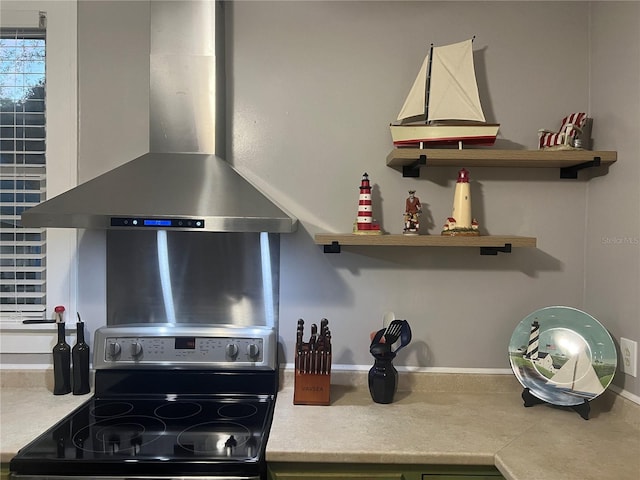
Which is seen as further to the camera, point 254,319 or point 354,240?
point 254,319

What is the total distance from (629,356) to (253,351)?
4.28 feet

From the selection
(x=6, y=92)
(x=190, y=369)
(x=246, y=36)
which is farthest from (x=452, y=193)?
(x=6, y=92)

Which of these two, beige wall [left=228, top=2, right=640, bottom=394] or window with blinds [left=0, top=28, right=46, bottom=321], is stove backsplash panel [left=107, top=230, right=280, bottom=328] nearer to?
beige wall [left=228, top=2, right=640, bottom=394]

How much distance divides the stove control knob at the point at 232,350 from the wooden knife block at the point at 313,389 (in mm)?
269

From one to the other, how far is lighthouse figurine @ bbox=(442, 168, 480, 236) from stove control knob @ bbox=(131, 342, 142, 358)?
123 cm

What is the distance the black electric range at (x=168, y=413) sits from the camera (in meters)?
1.32

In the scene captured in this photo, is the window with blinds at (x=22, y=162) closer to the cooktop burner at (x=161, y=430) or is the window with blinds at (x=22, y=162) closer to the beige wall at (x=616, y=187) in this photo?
the cooktop burner at (x=161, y=430)

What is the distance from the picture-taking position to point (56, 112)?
1908 millimetres

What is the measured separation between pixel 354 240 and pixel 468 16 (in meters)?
1.01

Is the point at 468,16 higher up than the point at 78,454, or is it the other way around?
the point at 468,16

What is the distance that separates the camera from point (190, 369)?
71.4 inches

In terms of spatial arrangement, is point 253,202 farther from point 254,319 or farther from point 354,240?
point 254,319

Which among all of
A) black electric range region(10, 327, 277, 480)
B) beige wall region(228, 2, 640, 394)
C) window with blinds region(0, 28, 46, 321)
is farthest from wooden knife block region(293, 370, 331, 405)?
window with blinds region(0, 28, 46, 321)

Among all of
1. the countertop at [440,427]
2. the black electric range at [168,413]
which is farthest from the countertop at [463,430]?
the black electric range at [168,413]
